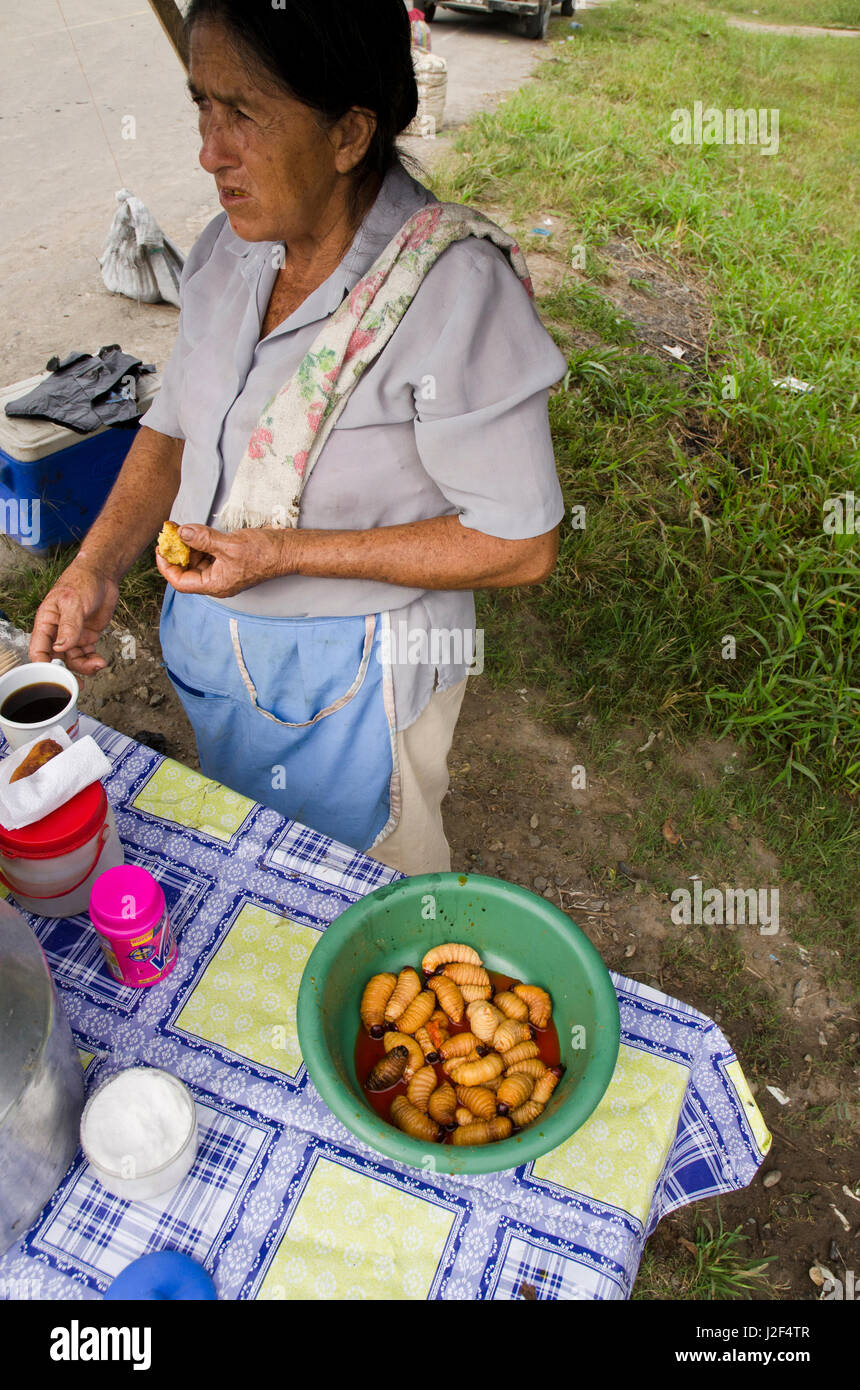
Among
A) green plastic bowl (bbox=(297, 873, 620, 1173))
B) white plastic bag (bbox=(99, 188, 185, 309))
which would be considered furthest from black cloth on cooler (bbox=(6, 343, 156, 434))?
green plastic bowl (bbox=(297, 873, 620, 1173))

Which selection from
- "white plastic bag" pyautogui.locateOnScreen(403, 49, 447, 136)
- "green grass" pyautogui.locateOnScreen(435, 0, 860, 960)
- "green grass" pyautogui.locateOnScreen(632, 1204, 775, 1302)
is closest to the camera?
"green grass" pyautogui.locateOnScreen(632, 1204, 775, 1302)

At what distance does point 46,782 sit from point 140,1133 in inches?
19.3

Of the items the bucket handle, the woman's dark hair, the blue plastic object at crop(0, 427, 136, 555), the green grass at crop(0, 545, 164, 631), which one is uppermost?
the woman's dark hair

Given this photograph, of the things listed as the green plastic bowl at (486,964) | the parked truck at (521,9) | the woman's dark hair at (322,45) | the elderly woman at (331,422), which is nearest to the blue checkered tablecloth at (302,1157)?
the green plastic bowl at (486,964)

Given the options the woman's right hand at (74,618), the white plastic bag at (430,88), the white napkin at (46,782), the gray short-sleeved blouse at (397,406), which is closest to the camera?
the white napkin at (46,782)

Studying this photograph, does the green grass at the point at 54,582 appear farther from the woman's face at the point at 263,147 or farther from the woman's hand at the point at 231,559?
the woman's face at the point at 263,147

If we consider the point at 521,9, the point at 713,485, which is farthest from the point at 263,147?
the point at 521,9

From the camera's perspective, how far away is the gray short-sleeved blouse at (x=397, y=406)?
1.48m

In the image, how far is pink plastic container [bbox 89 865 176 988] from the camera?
1.27 m

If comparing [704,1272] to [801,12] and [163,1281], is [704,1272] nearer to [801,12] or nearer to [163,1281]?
[163,1281]

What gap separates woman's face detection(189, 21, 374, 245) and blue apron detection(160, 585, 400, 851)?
71 centimetres

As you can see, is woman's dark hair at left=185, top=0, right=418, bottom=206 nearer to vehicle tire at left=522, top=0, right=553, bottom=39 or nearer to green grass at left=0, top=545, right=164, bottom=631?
green grass at left=0, top=545, right=164, bottom=631

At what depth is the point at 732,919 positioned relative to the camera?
298 cm

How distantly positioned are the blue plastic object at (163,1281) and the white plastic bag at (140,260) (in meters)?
5.08
